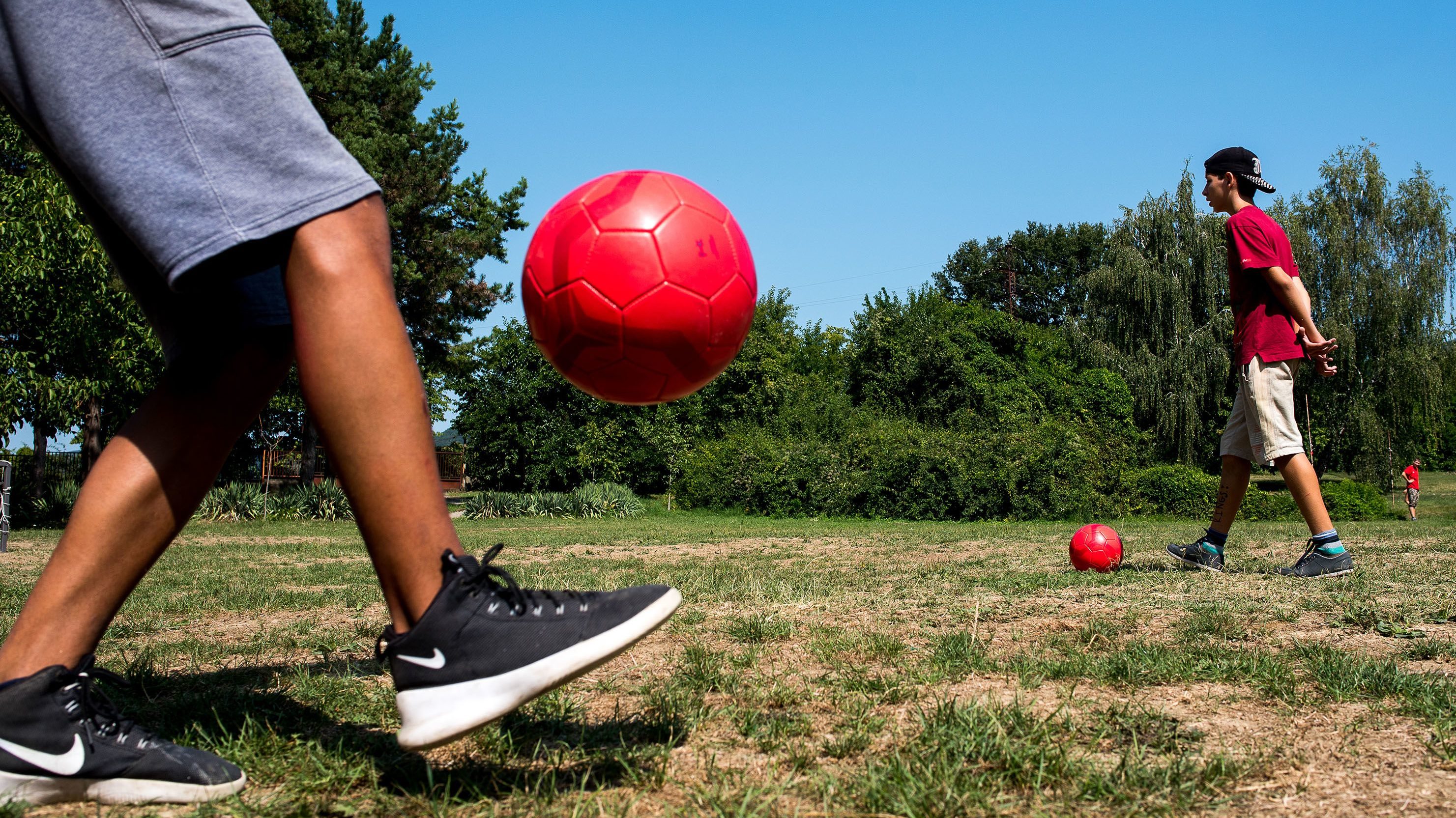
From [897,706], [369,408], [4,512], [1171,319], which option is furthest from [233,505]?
[1171,319]

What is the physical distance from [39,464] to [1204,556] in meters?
21.4

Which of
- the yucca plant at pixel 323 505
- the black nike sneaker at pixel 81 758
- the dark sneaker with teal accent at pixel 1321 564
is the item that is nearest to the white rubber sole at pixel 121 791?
the black nike sneaker at pixel 81 758

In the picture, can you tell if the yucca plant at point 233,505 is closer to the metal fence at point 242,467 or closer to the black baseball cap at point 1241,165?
the metal fence at point 242,467

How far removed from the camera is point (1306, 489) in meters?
5.01

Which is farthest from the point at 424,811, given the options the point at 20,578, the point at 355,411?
the point at 20,578

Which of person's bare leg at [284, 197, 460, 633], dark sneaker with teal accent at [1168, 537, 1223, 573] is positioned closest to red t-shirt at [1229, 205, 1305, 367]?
dark sneaker with teal accent at [1168, 537, 1223, 573]

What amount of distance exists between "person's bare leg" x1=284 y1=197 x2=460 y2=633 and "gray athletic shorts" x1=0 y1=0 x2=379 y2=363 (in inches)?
3.3

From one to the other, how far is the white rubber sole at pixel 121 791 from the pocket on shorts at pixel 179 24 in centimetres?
132

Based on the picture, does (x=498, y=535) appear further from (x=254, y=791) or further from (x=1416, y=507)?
(x=1416, y=507)

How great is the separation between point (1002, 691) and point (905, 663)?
0.39m

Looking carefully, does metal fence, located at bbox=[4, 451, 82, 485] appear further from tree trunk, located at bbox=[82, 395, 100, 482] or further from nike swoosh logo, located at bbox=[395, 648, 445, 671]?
nike swoosh logo, located at bbox=[395, 648, 445, 671]

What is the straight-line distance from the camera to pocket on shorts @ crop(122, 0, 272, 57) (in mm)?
1680

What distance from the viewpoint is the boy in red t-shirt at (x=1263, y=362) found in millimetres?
5047

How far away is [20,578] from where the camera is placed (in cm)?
729
